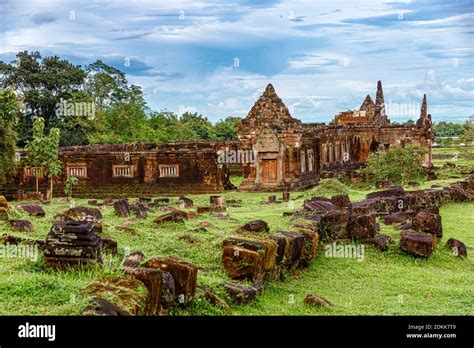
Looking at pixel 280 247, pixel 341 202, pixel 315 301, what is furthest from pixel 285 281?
pixel 341 202

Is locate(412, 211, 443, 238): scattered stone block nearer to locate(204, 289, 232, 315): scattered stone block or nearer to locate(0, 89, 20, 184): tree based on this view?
locate(204, 289, 232, 315): scattered stone block

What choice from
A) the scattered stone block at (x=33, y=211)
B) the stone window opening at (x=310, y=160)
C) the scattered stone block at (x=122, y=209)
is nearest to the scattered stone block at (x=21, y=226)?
the scattered stone block at (x=33, y=211)

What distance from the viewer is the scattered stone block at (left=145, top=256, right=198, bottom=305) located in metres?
6.91

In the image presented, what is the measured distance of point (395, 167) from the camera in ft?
97.0

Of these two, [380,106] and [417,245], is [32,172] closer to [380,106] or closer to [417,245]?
[417,245]

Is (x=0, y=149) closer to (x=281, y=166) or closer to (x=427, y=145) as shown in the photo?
(x=281, y=166)

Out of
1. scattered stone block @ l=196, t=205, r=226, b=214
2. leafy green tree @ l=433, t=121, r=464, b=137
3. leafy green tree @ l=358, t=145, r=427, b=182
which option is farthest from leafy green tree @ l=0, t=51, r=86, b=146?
leafy green tree @ l=433, t=121, r=464, b=137

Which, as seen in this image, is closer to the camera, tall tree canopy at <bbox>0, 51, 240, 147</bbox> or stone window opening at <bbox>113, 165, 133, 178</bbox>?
stone window opening at <bbox>113, 165, 133, 178</bbox>

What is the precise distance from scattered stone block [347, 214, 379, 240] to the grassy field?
0.32 metres

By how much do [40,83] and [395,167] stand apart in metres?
18.1

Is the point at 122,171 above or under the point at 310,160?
under

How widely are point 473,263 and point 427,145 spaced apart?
25203 millimetres
